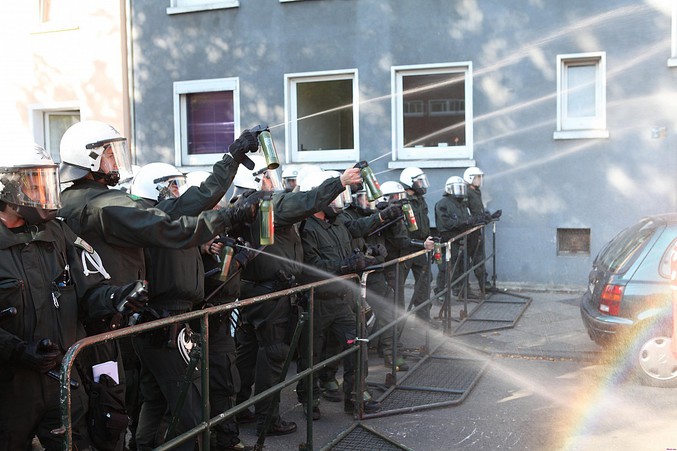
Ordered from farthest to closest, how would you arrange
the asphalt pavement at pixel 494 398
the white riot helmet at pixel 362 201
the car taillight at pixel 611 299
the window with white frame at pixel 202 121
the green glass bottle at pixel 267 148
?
the window with white frame at pixel 202 121 → the white riot helmet at pixel 362 201 → the car taillight at pixel 611 299 → the asphalt pavement at pixel 494 398 → the green glass bottle at pixel 267 148

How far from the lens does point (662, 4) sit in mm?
11219

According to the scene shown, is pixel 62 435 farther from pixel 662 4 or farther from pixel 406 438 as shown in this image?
pixel 662 4

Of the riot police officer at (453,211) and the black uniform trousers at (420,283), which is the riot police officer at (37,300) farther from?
the riot police officer at (453,211)

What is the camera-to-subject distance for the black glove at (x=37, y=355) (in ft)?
10.1

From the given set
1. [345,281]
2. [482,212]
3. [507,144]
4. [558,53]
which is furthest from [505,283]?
[345,281]

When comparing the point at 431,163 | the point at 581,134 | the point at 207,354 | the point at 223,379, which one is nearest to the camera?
the point at 207,354

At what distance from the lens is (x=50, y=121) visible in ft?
50.4

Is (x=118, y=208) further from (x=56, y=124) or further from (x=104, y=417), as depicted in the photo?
(x=56, y=124)

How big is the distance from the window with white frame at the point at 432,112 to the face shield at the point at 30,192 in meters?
9.64

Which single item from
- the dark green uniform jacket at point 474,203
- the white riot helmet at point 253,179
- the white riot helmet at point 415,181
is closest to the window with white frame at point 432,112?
the dark green uniform jacket at point 474,203

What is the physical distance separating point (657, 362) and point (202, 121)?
10045mm

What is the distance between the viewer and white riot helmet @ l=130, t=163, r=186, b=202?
17.2ft

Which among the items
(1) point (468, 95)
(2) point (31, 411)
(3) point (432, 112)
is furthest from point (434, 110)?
(2) point (31, 411)

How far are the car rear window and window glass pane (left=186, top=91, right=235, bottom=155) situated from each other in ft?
27.4
